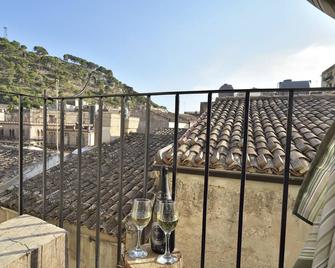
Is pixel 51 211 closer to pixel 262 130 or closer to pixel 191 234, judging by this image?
pixel 191 234

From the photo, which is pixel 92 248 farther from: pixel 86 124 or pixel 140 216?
pixel 86 124

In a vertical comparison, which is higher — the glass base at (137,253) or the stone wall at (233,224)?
the glass base at (137,253)

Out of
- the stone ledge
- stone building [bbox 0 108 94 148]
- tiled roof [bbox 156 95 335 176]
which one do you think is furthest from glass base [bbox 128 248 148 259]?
stone building [bbox 0 108 94 148]

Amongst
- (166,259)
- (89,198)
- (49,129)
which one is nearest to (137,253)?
(166,259)

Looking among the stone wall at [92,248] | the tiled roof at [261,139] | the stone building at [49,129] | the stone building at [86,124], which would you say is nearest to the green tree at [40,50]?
the stone building at [86,124]

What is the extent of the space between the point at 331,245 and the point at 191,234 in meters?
2.98

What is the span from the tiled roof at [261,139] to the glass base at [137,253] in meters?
1.80

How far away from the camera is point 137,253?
1.05 meters

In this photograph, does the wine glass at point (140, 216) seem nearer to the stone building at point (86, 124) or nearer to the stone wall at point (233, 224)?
the stone wall at point (233, 224)

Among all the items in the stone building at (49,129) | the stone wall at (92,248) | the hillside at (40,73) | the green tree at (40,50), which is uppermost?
the green tree at (40,50)

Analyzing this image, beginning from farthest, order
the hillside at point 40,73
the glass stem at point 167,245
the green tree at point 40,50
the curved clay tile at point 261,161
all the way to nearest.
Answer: the green tree at point 40,50 < the hillside at point 40,73 < the curved clay tile at point 261,161 < the glass stem at point 167,245

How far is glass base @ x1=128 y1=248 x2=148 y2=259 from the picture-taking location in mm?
1030

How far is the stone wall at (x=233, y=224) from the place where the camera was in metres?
3.05

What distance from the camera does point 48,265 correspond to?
979mm
